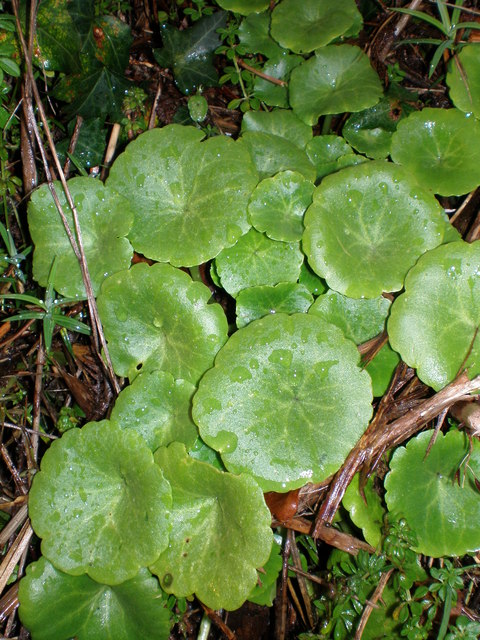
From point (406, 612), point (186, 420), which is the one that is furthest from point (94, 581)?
point (406, 612)

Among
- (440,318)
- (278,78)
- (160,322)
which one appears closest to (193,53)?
(278,78)

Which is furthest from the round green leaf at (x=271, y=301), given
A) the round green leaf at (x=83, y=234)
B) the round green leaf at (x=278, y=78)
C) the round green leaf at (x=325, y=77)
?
the round green leaf at (x=278, y=78)

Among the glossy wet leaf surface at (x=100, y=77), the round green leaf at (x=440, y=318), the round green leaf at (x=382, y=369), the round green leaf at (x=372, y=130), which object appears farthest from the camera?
the glossy wet leaf surface at (x=100, y=77)

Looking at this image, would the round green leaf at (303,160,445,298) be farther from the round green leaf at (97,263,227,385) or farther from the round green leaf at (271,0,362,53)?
the round green leaf at (271,0,362,53)

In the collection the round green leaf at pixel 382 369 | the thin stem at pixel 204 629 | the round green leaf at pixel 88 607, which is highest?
the round green leaf at pixel 382 369

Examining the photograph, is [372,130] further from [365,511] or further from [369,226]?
[365,511]

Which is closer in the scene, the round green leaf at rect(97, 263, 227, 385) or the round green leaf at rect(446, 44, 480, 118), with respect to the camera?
the round green leaf at rect(97, 263, 227, 385)

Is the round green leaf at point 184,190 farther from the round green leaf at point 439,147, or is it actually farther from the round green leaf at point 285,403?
the round green leaf at point 439,147

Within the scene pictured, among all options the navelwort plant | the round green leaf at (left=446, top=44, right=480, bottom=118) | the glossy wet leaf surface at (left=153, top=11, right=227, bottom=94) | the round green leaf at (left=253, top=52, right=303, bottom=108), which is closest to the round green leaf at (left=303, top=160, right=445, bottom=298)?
the navelwort plant
